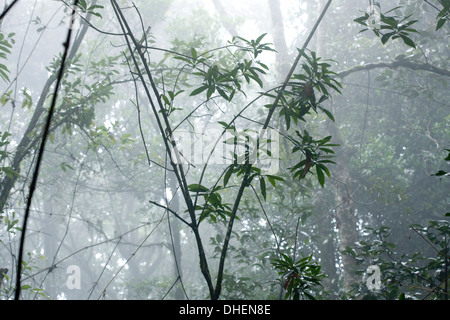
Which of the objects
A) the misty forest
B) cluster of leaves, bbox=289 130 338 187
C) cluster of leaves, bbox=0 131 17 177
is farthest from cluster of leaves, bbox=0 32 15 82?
cluster of leaves, bbox=289 130 338 187

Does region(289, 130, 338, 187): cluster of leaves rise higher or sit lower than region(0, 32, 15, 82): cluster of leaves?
lower

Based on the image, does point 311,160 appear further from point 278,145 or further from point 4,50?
point 278,145

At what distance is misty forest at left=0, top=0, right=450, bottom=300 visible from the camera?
4.38ft

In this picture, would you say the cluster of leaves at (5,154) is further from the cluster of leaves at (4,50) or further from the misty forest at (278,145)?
the cluster of leaves at (4,50)

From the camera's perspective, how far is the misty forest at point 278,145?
1.33 metres

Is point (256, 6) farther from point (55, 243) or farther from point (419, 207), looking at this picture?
point (55, 243)

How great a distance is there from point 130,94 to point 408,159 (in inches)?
338

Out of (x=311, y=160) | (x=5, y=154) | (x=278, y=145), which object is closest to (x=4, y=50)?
(x=5, y=154)

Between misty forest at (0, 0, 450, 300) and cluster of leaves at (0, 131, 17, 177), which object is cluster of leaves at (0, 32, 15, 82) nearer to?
misty forest at (0, 0, 450, 300)
